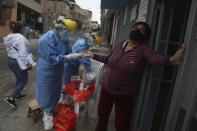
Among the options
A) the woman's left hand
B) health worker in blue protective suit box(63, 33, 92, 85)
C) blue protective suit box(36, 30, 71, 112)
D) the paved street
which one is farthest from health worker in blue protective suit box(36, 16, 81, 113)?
the woman's left hand

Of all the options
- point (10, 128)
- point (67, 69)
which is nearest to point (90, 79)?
point (67, 69)

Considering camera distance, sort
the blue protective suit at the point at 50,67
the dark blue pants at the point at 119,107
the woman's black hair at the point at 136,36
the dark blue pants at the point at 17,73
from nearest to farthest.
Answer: the woman's black hair at the point at 136,36, the dark blue pants at the point at 119,107, the blue protective suit at the point at 50,67, the dark blue pants at the point at 17,73

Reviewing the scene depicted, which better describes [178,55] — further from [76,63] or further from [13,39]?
[13,39]

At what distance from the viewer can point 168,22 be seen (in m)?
4.07

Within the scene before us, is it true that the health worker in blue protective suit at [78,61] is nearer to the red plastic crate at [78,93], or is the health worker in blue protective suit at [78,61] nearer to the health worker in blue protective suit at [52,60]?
the health worker in blue protective suit at [52,60]

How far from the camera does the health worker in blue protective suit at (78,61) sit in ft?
16.4

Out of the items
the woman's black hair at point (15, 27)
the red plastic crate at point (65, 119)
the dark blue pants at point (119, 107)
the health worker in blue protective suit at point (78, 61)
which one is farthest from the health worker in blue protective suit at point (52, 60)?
the woman's black hair at point (15, 27)

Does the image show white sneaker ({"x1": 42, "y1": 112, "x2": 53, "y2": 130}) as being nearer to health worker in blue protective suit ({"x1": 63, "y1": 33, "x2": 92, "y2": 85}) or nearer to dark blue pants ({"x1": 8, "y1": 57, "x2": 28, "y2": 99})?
health worker in blue protective suit ({"x1": 63, "y1": 33, "x2": 92, "y2": 85})

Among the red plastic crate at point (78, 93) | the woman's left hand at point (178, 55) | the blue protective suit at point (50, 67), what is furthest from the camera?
the red plastic crate at point (78, 93)

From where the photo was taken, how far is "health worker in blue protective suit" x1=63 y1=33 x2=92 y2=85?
5.01m

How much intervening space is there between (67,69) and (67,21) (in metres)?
1.34

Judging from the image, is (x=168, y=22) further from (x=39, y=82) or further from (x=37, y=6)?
(x=37, y=6)

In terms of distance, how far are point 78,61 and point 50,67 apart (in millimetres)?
978

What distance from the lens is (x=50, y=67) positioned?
14.9 feet
